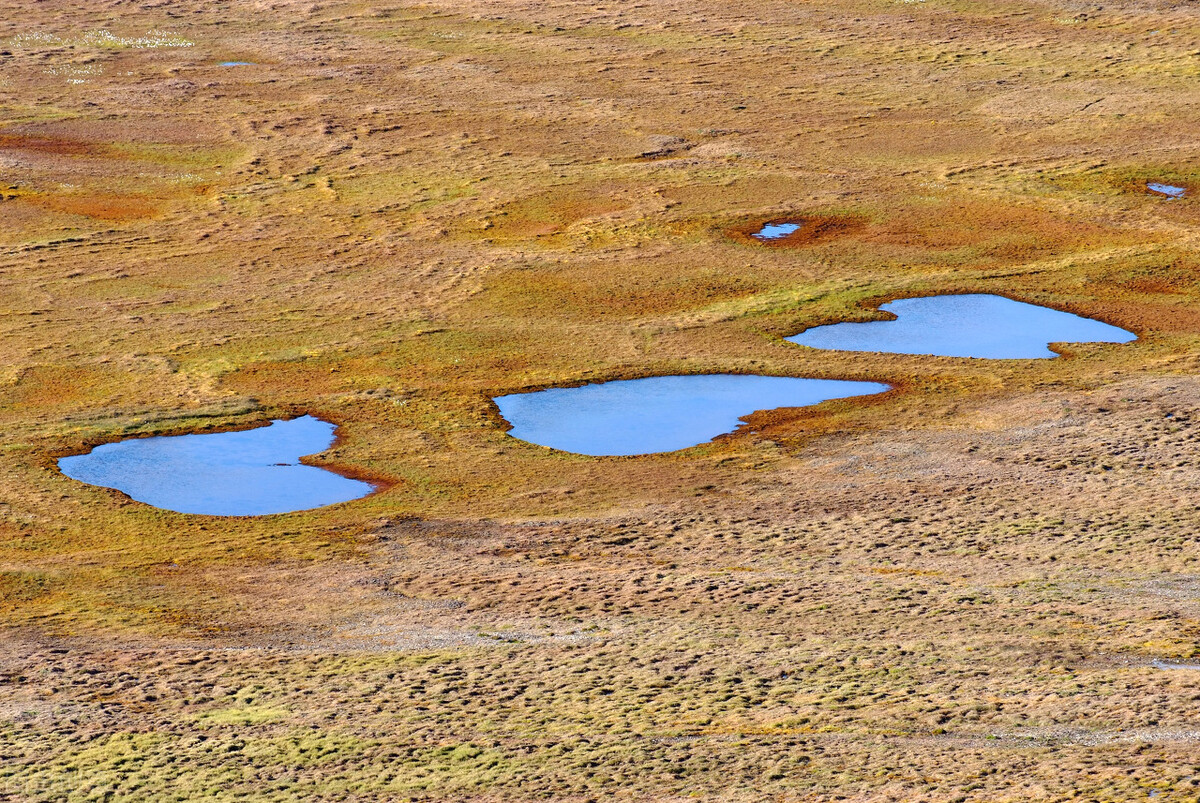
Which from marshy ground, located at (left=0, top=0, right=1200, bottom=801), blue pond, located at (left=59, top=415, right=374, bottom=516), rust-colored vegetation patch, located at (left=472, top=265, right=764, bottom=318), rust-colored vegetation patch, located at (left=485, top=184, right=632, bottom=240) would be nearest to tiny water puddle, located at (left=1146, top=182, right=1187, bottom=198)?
marshy ground, located at (left=0, top=0, right=1200, bottom=801)

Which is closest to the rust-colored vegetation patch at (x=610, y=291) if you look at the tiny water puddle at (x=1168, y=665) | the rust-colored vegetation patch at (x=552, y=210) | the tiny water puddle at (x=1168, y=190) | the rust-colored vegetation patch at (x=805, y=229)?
the rust-colored vegetation patch at (x=805, y=229)

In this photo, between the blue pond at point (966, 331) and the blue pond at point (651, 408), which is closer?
the blue pond at point (651, 408)

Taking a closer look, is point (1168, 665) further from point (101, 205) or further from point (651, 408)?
point (101, 205)

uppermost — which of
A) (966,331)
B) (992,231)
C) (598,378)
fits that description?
(992,231)

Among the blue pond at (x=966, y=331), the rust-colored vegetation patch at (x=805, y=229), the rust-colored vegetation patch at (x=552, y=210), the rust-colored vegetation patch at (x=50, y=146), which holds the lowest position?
the blue pond at (x=966, y=331)

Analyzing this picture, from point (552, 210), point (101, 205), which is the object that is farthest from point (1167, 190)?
point (101, 205)

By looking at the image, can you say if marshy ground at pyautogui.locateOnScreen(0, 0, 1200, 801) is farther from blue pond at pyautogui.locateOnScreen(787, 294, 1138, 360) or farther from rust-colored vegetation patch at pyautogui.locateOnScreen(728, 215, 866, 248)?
blue pond at pyautogui.locateOnScreen(787, 294, 1138, 360)

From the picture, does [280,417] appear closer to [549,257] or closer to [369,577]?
[369,577]

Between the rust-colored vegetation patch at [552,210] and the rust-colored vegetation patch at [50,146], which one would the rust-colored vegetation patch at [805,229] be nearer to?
the rust-colored vegetation patch at [552,210]
